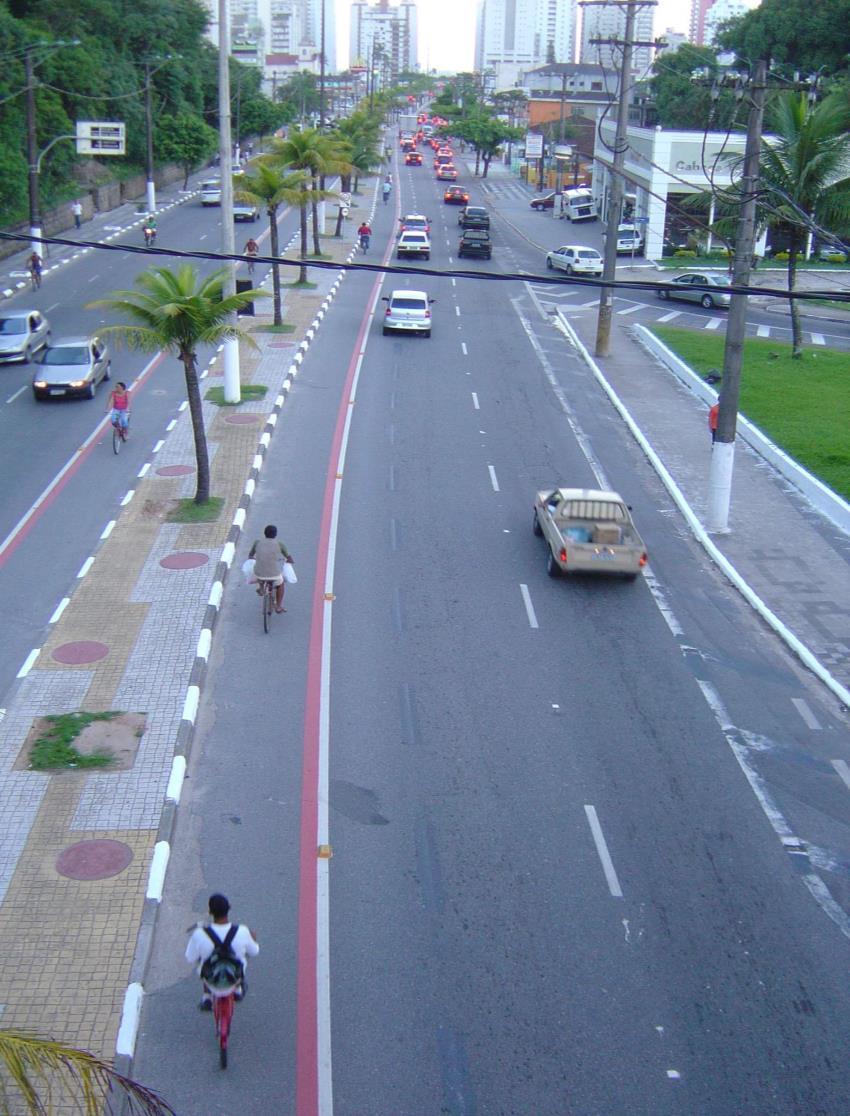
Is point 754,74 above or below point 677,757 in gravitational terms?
above

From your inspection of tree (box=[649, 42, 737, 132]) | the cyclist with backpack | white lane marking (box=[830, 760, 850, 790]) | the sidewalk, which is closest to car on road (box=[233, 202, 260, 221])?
tree (box=[649, 42, 737, 132])

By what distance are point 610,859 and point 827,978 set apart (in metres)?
2.25

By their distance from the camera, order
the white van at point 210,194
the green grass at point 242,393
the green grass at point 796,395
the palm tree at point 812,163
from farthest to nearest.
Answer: the white van at point 210,194 < the palm tree at point 812,163 < the green grass at point 242,393 < the green grass at point 796,395

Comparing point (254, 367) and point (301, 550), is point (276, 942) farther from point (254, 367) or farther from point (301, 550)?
point (254, 367)

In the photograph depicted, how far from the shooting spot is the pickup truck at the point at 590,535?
1762 cm

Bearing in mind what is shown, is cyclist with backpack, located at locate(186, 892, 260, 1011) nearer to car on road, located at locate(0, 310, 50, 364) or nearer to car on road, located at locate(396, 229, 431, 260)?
car on road, located at locate(0, 310, 50, 364)

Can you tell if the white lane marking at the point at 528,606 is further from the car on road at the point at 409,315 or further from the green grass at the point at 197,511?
the car on road at the point at 409,315

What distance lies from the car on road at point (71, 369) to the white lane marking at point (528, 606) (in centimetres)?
1497

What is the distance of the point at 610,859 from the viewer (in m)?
11.1

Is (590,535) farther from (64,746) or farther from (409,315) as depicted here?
(409,315)

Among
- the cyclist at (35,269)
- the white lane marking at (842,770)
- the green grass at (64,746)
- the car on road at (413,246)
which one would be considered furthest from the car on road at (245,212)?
the white lane marking at (842,770)

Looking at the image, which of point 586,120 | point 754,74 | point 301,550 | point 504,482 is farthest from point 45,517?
point 586,120

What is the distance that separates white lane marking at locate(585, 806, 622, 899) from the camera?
35.2 feet

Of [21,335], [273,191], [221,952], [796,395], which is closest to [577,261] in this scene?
[273,191]
